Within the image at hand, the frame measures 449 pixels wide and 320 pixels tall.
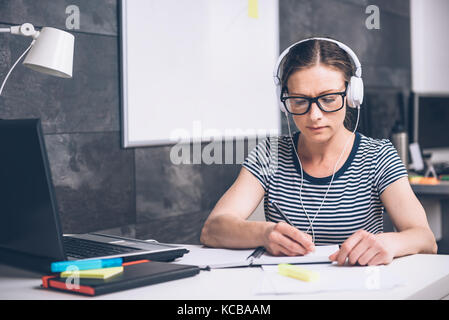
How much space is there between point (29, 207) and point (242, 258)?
47 cm

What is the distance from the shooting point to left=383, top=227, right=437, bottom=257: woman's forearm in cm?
120

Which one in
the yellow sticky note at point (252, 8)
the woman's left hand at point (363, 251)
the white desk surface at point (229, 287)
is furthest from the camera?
the yellow sticky note at point (252, 8)

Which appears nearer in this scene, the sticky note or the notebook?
the sticky note

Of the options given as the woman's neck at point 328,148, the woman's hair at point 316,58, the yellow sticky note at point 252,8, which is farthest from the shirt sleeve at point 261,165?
the yellow sticky note at point 252,8

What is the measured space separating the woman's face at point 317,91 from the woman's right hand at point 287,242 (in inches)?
14.6

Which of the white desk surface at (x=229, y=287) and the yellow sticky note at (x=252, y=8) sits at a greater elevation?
the yellow sticky note at (x=252, y=8)

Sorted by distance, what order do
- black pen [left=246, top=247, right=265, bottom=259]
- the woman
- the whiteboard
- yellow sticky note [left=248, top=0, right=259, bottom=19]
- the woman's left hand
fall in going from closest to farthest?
1. the woman's left hand
2. black pen [left=246, top=247, right=265, bottom=259]
3. the woman
4. the whiteboard
5. yellow sticky note [left=248, top=0, right=259, bottom=19]

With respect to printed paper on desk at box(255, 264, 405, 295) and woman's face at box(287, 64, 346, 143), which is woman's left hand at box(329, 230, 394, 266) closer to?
printed paper on desk at box(255, 264, 405, 295)

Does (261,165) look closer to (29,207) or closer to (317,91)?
(317,91)

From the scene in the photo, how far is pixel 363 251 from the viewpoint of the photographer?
112 cm

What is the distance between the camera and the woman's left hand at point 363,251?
3.66 feet

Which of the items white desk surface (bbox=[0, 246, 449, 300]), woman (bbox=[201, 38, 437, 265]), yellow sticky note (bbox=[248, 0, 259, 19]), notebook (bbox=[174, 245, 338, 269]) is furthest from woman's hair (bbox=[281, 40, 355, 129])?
yellow sticky note (bbox=[248, 0, 259, 19])

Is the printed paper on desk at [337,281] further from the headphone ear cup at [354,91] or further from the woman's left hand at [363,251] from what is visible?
the headphone ear cup at [354,91]

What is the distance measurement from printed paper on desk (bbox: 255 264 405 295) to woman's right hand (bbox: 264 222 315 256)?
0.30ft
